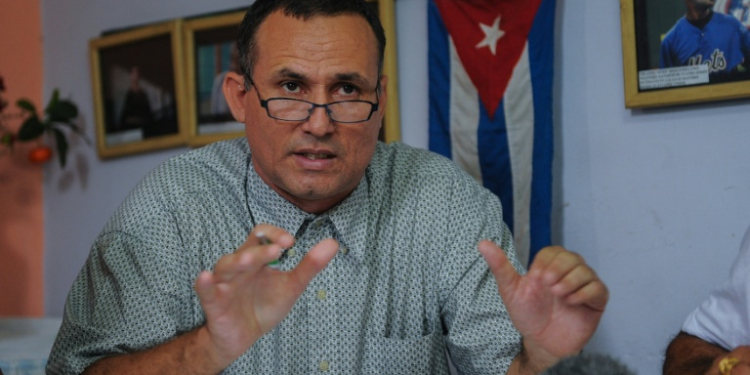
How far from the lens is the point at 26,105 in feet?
10.3

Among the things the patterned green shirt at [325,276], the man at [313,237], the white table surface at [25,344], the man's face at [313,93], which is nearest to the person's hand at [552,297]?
the man at [313,237]

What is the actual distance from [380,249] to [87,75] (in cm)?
192

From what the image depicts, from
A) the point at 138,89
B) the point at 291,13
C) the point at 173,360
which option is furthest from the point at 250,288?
the point at 138,89

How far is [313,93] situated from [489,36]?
883 mm

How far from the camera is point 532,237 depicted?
7.71ft

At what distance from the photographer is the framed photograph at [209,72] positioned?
2.90 metres

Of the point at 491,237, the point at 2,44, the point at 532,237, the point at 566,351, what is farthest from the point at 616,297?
the point at 2,44

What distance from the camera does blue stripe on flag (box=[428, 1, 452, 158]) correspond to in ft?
8.21

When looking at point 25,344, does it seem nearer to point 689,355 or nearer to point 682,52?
point 689,355

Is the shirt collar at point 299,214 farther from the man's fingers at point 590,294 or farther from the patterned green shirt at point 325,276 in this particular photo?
the man's fingers at point 590,294

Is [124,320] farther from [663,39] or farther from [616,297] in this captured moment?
[663,39]

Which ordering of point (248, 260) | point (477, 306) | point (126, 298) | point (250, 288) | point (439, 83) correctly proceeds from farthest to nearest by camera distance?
1. point (439, 83)
2. point (477, 306)
3. point (126, 298)
4. point (250, 288)
5. point (248, 260)

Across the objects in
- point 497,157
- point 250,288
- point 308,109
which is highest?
point 308,109

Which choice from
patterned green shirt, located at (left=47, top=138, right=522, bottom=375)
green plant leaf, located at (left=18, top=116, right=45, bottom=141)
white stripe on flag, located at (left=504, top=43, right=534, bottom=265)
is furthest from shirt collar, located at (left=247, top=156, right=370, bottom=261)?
green plant leaf, located at (left=18, top=116, right=45, bottom=141)
